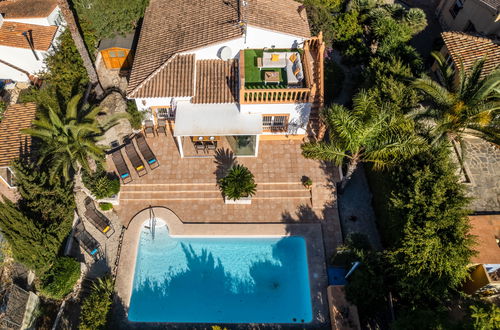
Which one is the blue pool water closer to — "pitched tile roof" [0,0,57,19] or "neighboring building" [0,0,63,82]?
"neighboring building" [0,0,63,82]

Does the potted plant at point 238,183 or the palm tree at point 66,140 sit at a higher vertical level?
the palm tree at point 66,140

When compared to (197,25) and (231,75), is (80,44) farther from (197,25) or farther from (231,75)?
(231,75)

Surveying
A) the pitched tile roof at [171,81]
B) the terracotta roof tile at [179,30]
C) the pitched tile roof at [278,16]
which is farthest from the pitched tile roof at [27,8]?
the pitched tile roof at [278,16]

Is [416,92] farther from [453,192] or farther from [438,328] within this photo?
[438,328]

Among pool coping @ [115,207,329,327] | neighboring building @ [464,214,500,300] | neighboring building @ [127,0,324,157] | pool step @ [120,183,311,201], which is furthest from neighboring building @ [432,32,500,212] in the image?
neighboring building @ [127,0,324,157]

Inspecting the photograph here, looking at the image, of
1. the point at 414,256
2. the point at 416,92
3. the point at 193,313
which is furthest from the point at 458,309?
the point at 193,313

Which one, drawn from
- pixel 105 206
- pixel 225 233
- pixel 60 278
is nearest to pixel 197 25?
pixel 105 206

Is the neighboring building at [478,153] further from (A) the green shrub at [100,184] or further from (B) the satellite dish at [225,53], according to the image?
(A) the green shrub at [100,184]
